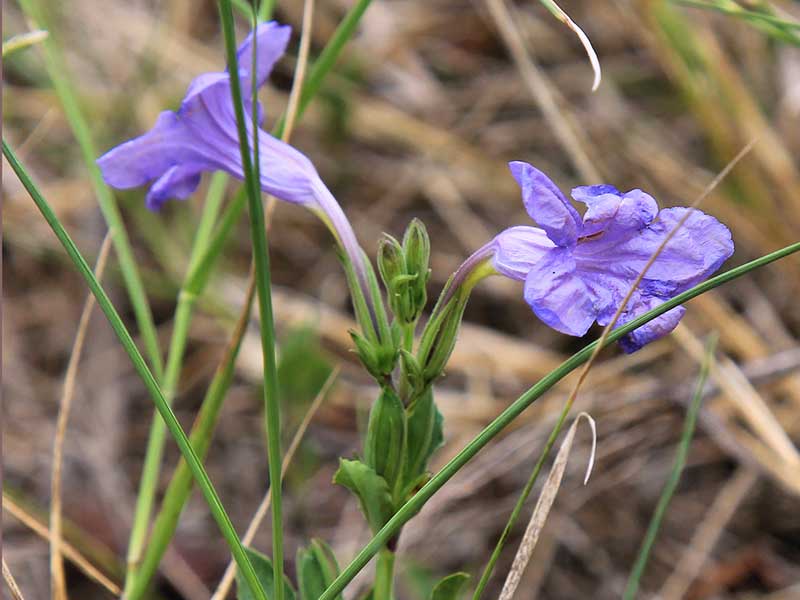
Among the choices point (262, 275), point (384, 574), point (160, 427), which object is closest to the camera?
point (262, 275)

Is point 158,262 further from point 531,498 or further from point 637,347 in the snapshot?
point 637,347

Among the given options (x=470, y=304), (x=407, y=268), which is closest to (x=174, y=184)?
(x=407, y=268)

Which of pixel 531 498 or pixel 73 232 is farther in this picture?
pixel 73 232

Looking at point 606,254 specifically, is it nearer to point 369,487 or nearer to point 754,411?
point 369,487

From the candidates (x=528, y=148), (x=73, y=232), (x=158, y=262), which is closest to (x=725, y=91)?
(x=528, y=148)

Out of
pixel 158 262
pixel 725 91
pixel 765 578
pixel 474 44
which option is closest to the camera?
pixel 765 578

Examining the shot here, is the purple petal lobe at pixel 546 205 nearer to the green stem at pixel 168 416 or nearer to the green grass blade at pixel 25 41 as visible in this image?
the green stem at pixel 168 416
